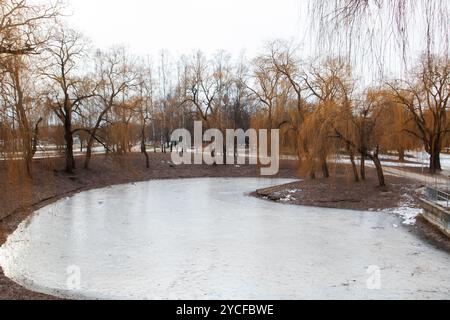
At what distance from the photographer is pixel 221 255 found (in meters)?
11.1

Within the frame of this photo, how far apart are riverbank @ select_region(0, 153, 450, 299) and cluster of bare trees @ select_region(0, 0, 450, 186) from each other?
825mm

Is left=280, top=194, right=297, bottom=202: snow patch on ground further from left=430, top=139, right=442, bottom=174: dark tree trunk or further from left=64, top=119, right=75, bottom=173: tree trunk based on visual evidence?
left=64, top=119, right=75, bottom=173: tree trunk

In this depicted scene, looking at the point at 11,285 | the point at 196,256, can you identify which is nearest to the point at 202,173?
the point at 196,256

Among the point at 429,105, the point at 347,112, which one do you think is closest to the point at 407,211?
the point at 347,112

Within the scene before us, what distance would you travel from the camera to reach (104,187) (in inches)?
1095

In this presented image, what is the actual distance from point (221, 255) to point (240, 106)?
3210 cm

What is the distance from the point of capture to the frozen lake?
8562mm

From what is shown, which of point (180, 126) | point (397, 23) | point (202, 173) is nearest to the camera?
point (397, 23)

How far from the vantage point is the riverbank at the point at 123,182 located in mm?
11660

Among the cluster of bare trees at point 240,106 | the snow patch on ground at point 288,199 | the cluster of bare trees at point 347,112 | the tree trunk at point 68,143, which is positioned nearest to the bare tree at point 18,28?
the cluster of bare trees at point 240,106

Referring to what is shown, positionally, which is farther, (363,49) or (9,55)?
(9,55)

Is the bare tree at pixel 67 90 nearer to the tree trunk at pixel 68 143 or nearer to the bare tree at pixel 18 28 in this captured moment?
the tree trunk at pixel 68 143
